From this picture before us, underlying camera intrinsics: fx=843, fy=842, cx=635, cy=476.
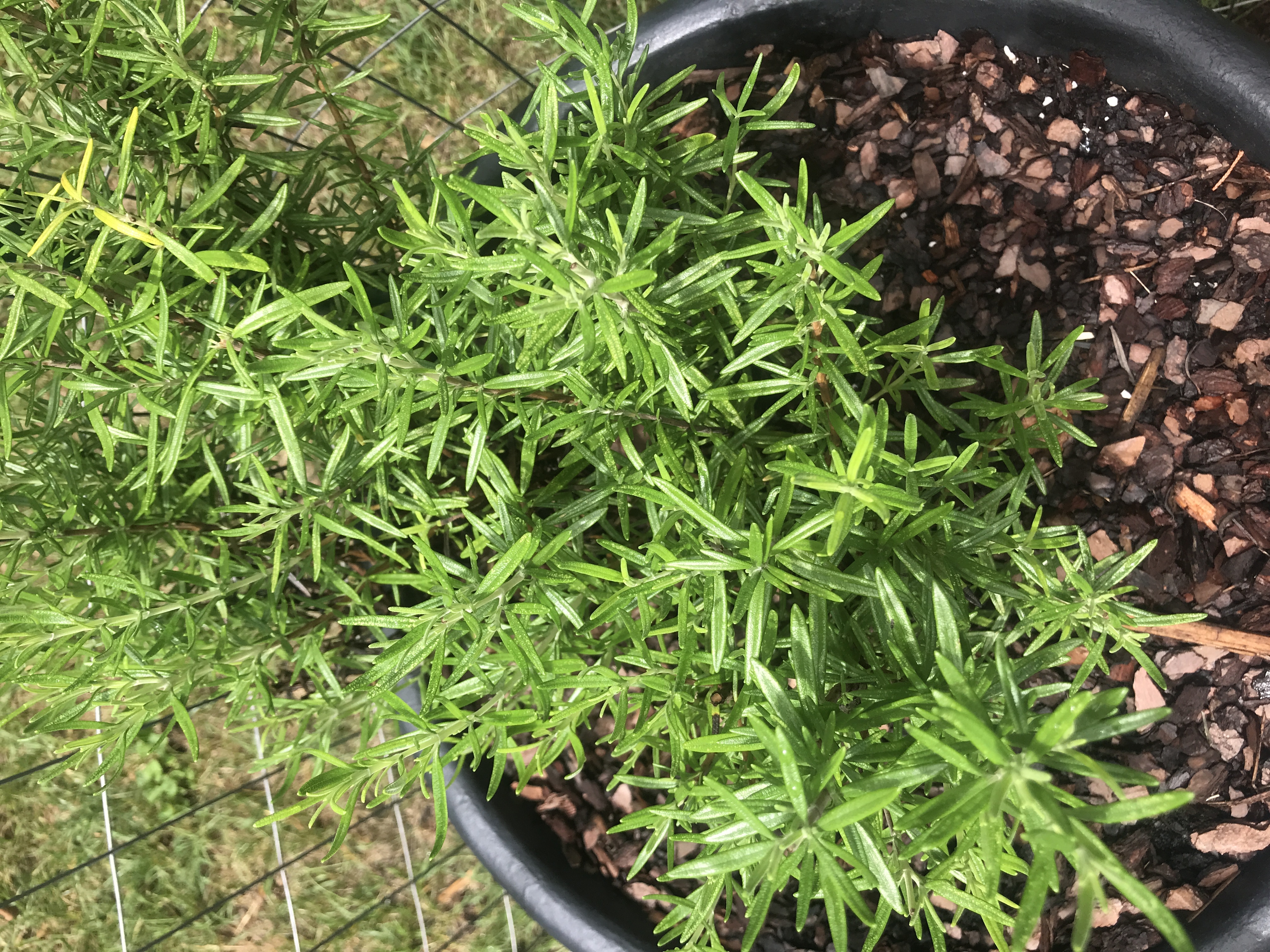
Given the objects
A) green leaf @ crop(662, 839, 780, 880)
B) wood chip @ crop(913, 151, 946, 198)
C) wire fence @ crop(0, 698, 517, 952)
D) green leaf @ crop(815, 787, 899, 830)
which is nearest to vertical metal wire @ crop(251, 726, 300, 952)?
wire fence @ crop(0, 698, 517, 952)

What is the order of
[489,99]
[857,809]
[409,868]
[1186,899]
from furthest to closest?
→ [409,868]
[489,99]
[1186,899]
[857,809]

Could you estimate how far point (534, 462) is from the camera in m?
1.28

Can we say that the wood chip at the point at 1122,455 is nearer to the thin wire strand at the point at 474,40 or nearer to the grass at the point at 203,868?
the thin wire strand at the point at 474,40

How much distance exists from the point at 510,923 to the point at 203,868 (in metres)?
0.99

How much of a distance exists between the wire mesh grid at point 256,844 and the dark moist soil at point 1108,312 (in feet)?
2.58

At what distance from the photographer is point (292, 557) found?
1.34 m

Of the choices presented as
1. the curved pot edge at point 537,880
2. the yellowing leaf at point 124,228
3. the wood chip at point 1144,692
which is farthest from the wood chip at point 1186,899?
the yellowing leaf at point 124,228

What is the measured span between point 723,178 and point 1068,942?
1.75 meters

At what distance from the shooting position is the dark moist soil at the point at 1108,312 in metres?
1.62

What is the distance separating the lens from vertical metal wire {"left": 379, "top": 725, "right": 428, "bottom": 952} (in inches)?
89.7

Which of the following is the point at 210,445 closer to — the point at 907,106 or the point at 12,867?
the point at 907,106

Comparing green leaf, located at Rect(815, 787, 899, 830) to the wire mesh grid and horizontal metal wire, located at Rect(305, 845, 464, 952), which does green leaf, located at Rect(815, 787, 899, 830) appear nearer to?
horizontal metal wire, located at Rect(305, 845, 464, 952)

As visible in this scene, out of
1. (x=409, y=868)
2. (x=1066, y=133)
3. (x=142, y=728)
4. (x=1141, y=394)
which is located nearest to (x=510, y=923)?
(x=409, y=868)

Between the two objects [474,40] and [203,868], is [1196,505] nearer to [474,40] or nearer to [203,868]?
[474,40]
